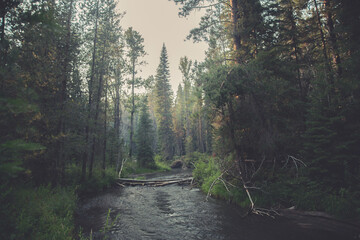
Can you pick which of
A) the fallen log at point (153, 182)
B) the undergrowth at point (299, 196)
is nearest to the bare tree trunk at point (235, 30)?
the undergrowth at point (299, 196)

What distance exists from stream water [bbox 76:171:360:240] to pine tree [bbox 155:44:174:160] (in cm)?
3230

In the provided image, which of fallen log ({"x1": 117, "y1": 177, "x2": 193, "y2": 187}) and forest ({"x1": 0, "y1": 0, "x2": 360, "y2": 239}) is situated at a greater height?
forest ({"x1": 0, "y1": 0, "x2": 360, "y2": 239})

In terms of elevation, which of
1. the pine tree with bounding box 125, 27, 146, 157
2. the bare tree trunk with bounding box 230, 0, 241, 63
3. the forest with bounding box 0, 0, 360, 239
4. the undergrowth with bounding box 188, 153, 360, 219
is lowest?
the undergrowth with bounding box 188, 153, 360, 219

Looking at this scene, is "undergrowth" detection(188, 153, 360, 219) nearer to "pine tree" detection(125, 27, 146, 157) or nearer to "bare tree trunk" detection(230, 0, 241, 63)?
"bare tree trunk" detection(230, 0, 241, 63)

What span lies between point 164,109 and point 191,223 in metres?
38.0

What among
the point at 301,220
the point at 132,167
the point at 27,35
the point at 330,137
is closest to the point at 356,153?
the point at 330,137

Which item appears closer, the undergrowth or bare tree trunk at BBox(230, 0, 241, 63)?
the undergrowth

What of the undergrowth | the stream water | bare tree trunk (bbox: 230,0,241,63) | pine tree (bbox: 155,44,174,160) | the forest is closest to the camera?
the forest

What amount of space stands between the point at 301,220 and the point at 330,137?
3312mm

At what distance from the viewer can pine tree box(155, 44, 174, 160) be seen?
143 feet

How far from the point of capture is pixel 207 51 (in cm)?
3212

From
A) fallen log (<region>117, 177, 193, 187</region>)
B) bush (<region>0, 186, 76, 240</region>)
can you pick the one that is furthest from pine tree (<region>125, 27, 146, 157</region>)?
bush (<region>0, 186, 76, 240</region>)

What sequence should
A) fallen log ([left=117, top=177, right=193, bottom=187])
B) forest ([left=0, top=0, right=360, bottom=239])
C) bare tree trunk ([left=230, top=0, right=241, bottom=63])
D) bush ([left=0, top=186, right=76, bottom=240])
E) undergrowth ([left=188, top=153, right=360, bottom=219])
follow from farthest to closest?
fallen log ([left=117, top=177, right=193, bottom=187])
bare tree trunk ([left=230, top=0, right=241, bottom=63])
undergrowth ([left=188, top=153, right=360, bottom=219])
forest ([left=0, top=0, right=360, bottom=239])
bush ([left=0, top=186, right=76, bottom=240])

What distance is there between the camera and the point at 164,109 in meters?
44.6
